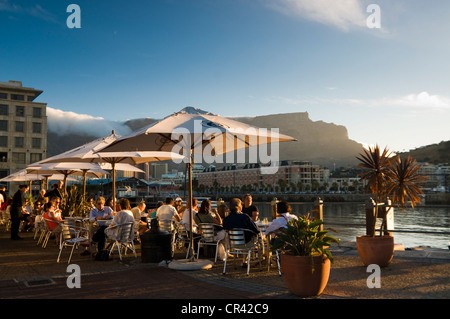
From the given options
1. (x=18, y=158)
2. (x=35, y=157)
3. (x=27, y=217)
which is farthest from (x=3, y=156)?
(x=27, y=217)

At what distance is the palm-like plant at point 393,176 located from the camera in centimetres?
743

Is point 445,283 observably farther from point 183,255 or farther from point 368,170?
point 183,255

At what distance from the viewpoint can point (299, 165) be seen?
150 metres

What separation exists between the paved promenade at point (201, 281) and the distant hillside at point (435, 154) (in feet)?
551

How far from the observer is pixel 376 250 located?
270 inches

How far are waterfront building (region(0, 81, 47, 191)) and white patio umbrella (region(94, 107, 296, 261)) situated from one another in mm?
67822

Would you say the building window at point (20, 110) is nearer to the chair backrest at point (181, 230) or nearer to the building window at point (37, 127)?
the building window at point (37, 127)

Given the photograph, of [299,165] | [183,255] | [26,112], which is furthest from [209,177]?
[183,255]

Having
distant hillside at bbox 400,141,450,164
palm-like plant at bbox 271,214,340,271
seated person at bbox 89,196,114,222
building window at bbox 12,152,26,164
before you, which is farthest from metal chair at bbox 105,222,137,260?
distant hillside at bbox 400,141,450,164

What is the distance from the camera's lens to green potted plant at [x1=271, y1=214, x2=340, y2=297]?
16.0ft

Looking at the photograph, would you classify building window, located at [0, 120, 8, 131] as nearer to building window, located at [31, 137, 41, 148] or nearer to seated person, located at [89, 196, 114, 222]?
building window, located at [31, 137, 41, 148]

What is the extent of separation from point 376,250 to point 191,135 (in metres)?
4.09

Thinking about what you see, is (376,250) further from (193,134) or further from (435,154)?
(435,154)
